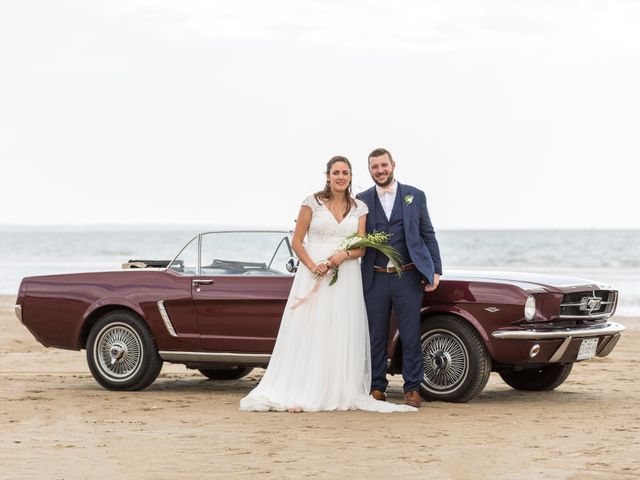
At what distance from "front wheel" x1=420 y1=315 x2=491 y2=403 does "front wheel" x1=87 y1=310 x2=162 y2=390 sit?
2.49 meters

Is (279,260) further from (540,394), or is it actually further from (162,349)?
(540,394)

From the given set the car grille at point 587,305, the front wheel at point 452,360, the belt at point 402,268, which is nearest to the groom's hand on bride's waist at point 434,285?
the belt at point 402,268

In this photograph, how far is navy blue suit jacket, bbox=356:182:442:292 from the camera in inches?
373

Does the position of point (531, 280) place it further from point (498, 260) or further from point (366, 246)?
point (498, 260)

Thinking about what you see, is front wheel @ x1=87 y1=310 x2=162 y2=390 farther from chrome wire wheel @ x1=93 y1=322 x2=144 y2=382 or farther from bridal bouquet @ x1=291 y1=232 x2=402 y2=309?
bridal bouquet @ x1=291 y1=232 x2=402 y2=309

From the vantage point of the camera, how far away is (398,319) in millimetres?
9516

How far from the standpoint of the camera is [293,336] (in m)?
9.65

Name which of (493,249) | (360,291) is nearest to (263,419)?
(360,291)

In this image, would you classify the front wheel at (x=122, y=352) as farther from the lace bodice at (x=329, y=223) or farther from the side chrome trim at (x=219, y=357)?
the lace bodice at (x=329, y=223)

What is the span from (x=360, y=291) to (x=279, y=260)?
1.01 m

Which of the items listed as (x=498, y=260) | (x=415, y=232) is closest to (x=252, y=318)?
(x=415, y=232)

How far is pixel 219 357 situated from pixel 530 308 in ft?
8.83

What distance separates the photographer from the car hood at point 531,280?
968 centimetres

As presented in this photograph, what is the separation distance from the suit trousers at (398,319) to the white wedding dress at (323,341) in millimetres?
88
